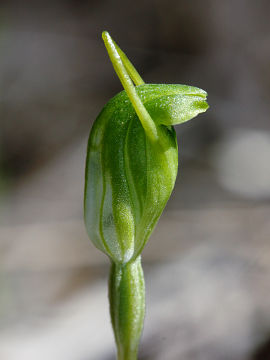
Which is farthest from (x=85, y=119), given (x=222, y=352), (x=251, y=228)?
(x=222, y=352)

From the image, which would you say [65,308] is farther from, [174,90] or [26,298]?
[174,90]

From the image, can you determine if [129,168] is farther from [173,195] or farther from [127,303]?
[173,195]

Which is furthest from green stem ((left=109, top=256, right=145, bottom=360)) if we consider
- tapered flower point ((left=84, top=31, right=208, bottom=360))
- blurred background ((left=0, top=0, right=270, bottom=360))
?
blurred background ((left=0, top=0, right=270, bottom=360))

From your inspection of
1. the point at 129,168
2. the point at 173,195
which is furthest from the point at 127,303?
the point at 173,195

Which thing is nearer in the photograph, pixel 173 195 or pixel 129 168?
pixel 129 168

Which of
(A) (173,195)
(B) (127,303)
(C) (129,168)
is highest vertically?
(C) (129,168)

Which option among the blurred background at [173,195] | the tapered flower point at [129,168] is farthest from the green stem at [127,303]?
the blurred background at [173,195]
